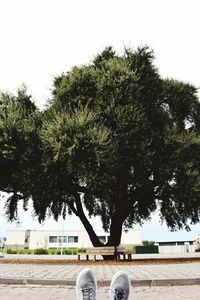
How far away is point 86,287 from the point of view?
4980mm

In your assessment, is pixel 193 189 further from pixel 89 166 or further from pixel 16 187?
pixel 16 187

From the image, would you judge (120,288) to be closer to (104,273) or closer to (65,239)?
(104,273)

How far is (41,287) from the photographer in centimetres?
788

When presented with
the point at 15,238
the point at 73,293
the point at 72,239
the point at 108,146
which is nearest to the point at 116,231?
the point at 108,146

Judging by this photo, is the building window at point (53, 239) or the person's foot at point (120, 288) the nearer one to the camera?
the person's foot at point (120, 288)

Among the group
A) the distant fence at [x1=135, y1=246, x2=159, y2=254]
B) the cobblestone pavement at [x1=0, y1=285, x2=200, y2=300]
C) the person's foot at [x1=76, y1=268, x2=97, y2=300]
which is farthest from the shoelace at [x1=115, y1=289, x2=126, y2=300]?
the distant fence at [x1=135, y1=246, x2=159, y2=254]

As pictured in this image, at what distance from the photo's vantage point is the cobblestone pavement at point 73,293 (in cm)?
643

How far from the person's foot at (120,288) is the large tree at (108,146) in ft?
45.5

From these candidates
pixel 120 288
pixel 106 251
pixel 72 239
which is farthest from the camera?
pixel 72 239

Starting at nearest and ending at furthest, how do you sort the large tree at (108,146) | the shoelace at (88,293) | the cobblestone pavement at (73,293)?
the shoelace at (88,293), the cobblestone pavement at (73,293), the large tree at (108,146)

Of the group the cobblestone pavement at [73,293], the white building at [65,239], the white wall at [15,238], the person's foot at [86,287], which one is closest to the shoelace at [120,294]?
the person's foot at [86,287]

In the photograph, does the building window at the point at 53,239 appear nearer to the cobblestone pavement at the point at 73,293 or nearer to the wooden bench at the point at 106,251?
the wooden bench at the point at 106,251

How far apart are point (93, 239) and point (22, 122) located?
8927 mm

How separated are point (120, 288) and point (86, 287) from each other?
46 centimetres
